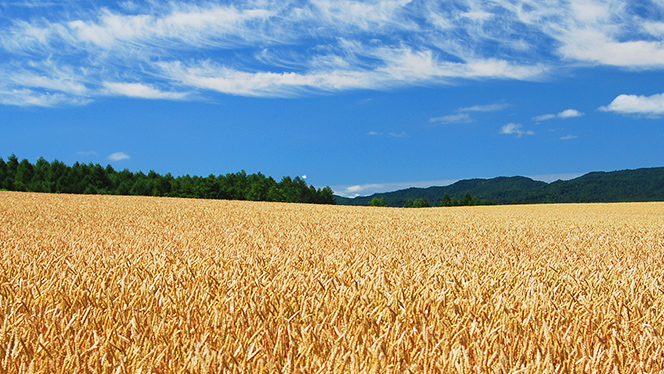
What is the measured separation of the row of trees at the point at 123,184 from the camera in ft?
209

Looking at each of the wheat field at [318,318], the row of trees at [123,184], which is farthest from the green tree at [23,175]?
the wheat field at [318,318]

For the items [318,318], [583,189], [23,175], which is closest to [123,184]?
[23,175]

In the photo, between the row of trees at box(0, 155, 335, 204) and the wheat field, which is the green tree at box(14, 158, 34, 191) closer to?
the row of trees at box(0, 155, 335, 204)

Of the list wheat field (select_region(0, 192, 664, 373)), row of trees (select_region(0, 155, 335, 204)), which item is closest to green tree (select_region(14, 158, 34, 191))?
row of trees (select_region(0, 155, 335, 204))

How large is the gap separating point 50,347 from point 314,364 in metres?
1.03

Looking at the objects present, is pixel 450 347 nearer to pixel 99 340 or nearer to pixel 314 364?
pixel 314 364

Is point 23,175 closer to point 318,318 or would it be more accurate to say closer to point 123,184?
point 123,184

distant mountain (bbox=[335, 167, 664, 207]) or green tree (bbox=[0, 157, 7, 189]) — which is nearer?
green tree (bbox=[0, 157, 7, 189])

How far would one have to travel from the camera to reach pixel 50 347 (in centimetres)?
183

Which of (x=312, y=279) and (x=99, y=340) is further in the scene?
(x=312, y=279)

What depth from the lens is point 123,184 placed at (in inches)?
2724

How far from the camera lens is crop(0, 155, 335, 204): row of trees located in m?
63.7

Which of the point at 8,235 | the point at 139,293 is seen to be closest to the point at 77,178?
the point at 8,235

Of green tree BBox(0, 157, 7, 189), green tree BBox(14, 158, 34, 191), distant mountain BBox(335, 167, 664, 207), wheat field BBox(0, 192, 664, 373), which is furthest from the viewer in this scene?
distant mountain BBox(335, 167, 664, 207)
